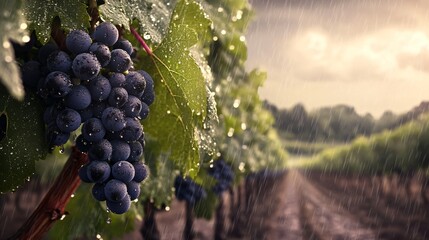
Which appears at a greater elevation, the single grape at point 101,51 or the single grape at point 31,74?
the single grape at point 101,51

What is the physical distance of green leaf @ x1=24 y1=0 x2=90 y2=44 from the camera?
2.83ft

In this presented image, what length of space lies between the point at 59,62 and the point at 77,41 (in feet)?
0.14

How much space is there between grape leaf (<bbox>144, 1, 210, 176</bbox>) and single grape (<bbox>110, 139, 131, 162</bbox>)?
0.50 feet

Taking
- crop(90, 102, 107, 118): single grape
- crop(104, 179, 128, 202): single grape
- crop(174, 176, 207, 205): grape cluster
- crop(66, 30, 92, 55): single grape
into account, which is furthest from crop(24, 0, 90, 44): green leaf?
crop(174, 176, 207, 205): grape cluster

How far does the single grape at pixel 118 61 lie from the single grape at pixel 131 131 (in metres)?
0.08

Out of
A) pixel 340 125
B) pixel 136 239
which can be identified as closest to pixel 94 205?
pixel 136 239

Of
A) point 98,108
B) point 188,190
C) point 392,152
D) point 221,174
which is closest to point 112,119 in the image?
point 98,108

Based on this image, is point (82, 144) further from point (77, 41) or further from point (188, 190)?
point (188, 190)

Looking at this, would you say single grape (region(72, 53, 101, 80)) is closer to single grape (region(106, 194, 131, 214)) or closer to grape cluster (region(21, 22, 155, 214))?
grape cluster (region(21, 22, 155, 214))

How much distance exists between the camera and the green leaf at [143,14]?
0.95 m

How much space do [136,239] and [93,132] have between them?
7.73 metres

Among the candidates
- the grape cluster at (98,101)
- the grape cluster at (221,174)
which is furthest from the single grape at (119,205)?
the grape cluster at (221,174)

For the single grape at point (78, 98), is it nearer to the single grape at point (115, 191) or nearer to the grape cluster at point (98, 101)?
the grape cluster at point (98, 101)

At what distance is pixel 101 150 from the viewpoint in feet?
3.14
